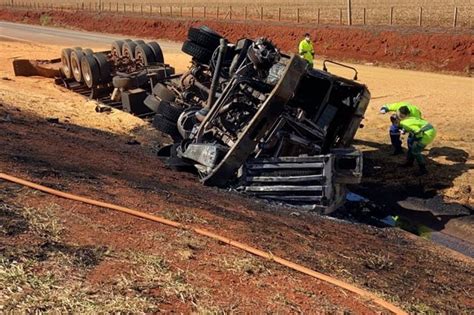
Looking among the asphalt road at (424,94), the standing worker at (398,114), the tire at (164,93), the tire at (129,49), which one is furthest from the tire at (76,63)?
the standing worker at (398,114)

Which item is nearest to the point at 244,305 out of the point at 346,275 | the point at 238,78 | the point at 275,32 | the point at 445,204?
the point at 346,275

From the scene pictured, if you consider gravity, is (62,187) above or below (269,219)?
above

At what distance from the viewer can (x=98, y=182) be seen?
6.64 m

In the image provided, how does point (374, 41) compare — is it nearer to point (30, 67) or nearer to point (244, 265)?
point (30, 67)

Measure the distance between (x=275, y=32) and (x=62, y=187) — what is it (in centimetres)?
2864

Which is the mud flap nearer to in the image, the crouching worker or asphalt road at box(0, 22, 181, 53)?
the crouching worker

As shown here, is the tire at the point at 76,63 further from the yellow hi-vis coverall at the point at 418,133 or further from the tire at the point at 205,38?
the yellow hi-vis coverall at the point at 418,133

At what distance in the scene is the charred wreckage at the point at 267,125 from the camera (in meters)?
8.09

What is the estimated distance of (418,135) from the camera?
10547mm

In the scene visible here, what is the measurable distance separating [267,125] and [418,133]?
387cm

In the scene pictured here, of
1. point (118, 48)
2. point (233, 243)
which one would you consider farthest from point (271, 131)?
point (118, 48)

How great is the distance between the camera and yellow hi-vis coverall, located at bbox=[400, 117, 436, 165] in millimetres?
10539

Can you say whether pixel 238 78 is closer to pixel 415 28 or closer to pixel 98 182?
pixel 98 182

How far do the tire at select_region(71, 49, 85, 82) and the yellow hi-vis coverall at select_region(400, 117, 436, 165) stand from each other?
29.8 feet
